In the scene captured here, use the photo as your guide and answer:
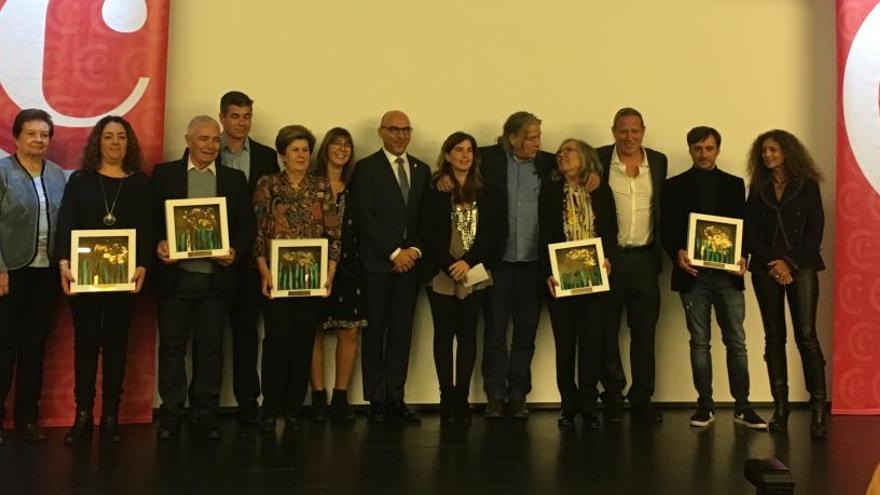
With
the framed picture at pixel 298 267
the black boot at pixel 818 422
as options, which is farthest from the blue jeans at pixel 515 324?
the black boot at pixel 818 422

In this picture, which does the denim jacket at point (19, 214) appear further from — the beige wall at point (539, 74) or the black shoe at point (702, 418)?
the black shoe at point (702, 418)

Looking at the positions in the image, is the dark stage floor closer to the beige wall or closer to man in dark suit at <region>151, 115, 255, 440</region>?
man in dark suit at <region>151, 115, 255, 440</region>

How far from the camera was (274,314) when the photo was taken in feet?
15.3

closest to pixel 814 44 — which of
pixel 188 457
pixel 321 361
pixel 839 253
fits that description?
pixel 839 253

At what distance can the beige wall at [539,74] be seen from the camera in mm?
5469

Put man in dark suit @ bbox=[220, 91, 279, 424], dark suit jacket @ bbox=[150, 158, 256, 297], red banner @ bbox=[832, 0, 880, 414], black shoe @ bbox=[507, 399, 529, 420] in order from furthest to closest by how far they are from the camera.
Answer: red banner @ bbox=[832, 0, 880, 414], black shoe @ bbox=[507, 399, 529, 420], man in dark suit @ bbox=[220, 91, 279, 424], dark suit jacket @ bbox=[150, 158, 256, 297]

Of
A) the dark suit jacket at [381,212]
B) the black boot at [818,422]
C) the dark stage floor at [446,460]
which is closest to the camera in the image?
the dark stage floor at [446,460]

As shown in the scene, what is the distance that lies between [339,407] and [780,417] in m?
2.51

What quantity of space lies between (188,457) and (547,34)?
3470 millimetres

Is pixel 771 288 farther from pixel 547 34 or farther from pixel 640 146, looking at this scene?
pixel 547 34

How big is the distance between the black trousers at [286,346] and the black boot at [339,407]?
0.39 m

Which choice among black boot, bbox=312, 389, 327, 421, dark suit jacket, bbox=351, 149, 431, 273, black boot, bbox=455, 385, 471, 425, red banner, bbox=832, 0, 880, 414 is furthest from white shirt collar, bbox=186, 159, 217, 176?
red banner, bbox=832, 0, 880, 414

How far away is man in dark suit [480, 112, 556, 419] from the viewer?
5172 millimetres

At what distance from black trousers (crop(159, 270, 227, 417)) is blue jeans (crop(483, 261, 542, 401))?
1563mm
